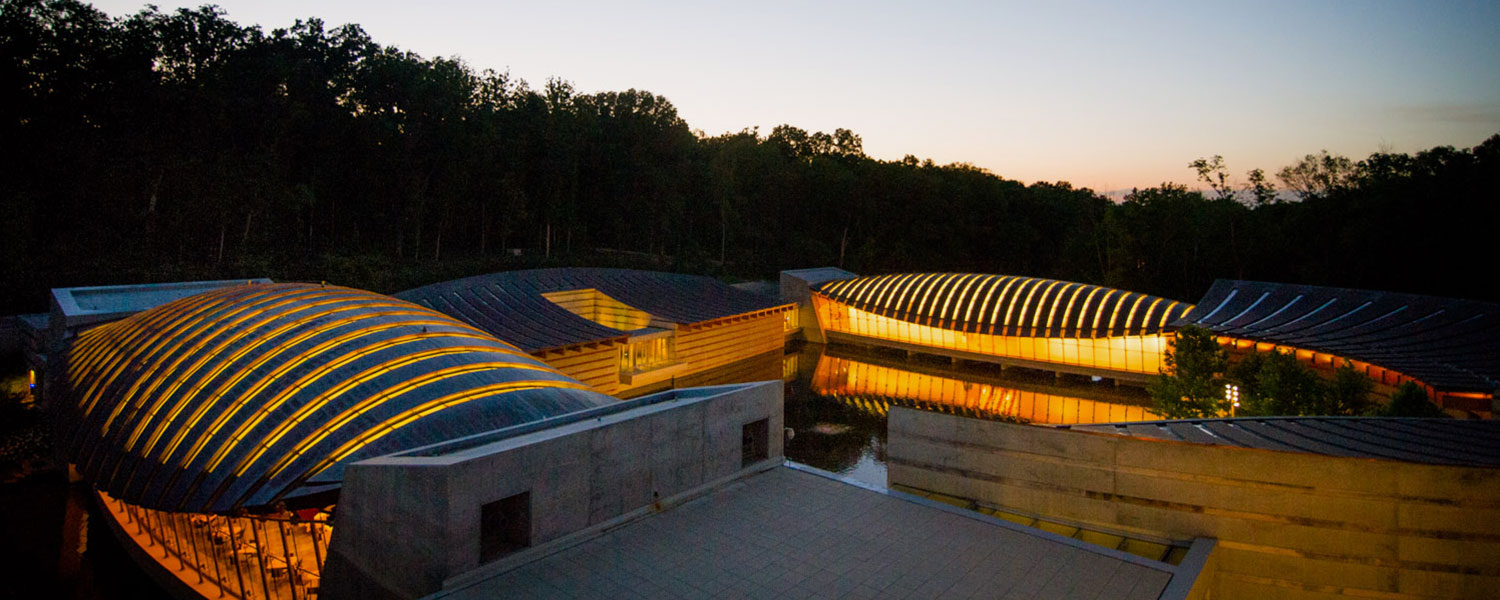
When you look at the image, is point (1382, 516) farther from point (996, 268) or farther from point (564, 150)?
point (996, 268)

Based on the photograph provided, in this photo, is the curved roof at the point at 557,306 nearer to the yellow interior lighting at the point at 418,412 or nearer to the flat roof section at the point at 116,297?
the flat roof section at the point at 116,297

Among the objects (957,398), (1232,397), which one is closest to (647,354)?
(957,398)

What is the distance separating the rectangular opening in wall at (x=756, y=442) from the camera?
1237 cm

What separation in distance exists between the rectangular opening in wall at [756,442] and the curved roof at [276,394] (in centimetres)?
288

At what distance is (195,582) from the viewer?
11.6 meters

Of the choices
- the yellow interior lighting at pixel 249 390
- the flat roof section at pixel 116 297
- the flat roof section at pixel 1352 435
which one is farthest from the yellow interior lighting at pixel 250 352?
the flat roof section at pixel 1352 435

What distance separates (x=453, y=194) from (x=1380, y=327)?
124ft

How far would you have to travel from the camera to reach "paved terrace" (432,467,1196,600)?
825cm

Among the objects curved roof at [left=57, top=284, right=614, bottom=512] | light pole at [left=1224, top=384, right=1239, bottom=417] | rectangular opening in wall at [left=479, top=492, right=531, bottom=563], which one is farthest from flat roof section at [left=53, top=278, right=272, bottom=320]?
light pole at [left=1224, top=384, right=1239, bottom=417]

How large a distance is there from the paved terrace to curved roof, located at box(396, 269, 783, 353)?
1411 centimetres

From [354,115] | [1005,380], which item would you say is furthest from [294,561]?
[354,115]

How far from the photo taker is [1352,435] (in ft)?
35.4

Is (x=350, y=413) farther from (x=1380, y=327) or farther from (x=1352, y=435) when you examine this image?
(x=1380, y=327)

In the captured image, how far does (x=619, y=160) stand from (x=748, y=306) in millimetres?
17031
